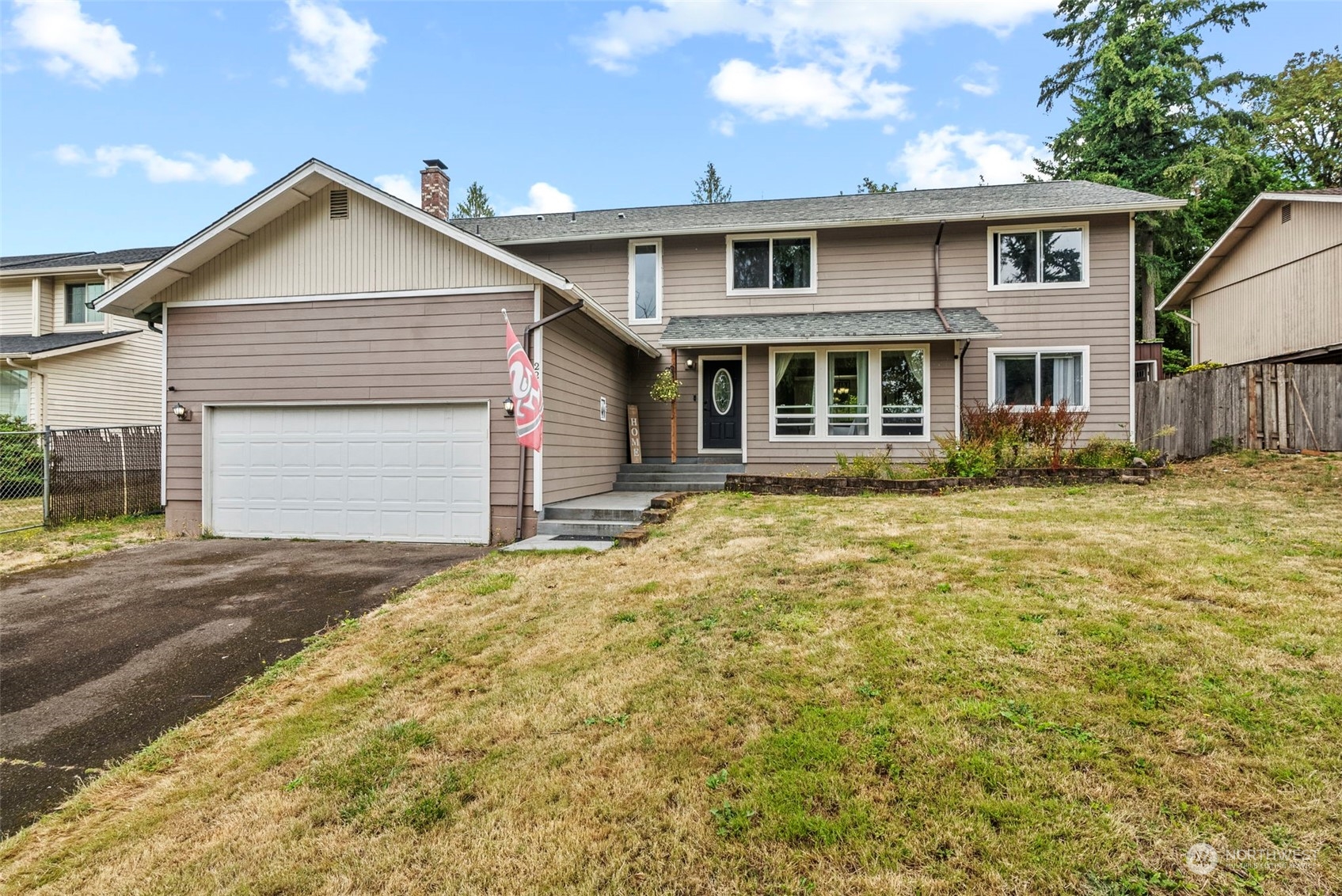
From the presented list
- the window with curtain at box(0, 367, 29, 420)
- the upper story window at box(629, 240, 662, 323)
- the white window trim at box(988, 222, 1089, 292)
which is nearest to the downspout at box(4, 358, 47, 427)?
the window with curtain at box(0, 367, 29, 420)

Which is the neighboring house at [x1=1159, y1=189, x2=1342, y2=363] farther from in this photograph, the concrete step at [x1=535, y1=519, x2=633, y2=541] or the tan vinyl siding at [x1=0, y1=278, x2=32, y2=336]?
the tan vinyl siding at [x1=0, y1=278, x2=32, y2=336]

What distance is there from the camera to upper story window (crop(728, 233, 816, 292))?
1282cm

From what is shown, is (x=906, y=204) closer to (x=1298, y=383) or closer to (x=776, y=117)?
(x=1298, y=383)

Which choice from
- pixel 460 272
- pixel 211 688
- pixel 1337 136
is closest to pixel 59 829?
pixel 211 688

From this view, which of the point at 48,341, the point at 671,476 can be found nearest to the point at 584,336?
the point at 671,476

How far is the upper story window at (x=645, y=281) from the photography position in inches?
517

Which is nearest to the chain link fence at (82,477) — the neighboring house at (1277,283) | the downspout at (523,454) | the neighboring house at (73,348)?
the neighboring house at (73,348)

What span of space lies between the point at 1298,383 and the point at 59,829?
16.1 metres

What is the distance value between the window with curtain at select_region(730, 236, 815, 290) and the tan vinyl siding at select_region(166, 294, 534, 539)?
5.79m

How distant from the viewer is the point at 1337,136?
2347 centimetres

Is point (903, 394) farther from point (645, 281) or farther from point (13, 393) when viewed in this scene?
point (13, 393)

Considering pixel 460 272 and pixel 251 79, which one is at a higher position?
pixel 251 79

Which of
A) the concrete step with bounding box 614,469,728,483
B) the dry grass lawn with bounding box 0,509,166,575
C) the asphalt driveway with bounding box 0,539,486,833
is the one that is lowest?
the asphalt driveway with bounding box 0,539,486,833

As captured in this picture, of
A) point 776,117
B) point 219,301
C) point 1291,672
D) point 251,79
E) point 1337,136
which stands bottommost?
point 1291,672
